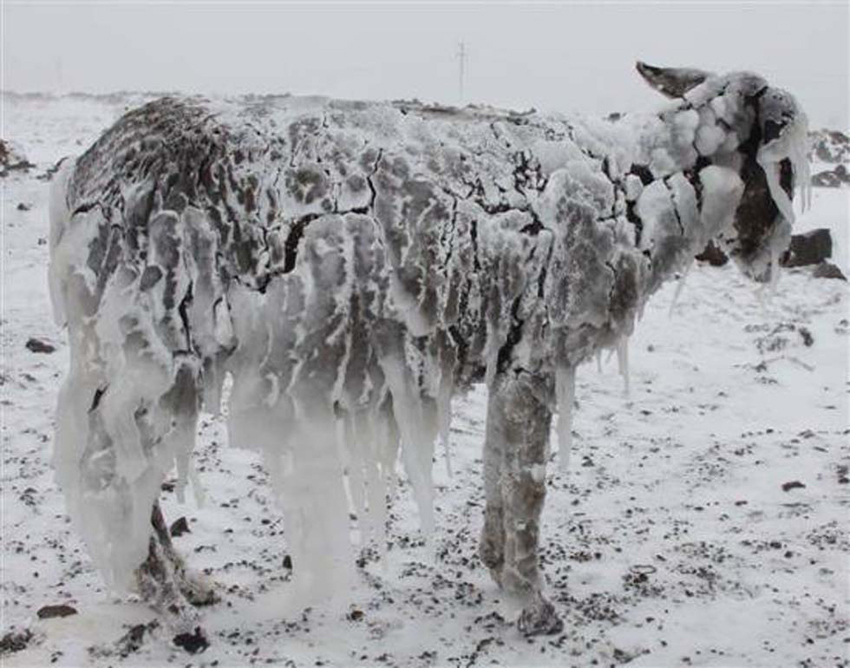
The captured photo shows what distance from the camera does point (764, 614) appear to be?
418 cm

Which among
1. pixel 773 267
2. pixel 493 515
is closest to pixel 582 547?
pixel 493 515

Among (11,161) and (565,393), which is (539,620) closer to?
(565,393)

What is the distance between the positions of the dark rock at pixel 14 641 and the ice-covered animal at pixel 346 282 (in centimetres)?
48

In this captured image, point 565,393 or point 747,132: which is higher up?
point 747,132

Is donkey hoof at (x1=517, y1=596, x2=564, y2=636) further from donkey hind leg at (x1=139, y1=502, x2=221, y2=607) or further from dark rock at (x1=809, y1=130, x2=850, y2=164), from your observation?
dark rock at (x1=809, y1=130, x2=850, y2=164)

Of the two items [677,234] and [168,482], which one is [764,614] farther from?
[168,482]

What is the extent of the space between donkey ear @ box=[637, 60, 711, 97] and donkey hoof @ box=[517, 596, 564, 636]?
233 centimetres

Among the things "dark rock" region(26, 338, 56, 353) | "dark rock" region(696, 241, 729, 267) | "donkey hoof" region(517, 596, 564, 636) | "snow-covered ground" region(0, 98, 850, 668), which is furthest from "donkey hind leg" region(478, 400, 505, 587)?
"dark rock" region(696, 241, 729, 267)

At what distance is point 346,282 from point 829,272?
8.04 m

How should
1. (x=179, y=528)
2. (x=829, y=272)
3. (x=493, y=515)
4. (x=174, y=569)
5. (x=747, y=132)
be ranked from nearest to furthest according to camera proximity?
(x=174, y=569)
(x=747, y=132)
(x=493, y=515)
(x=179, y=528)
(x=829, y=272)

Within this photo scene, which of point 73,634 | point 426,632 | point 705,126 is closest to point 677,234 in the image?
point 705,126

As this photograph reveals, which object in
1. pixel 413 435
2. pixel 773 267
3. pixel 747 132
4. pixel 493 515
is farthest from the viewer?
pixel 773 267

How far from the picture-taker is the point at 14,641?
3.78m

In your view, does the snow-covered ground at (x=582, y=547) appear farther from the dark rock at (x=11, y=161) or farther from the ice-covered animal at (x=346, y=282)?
the dark rock at (x=11, y=161)
